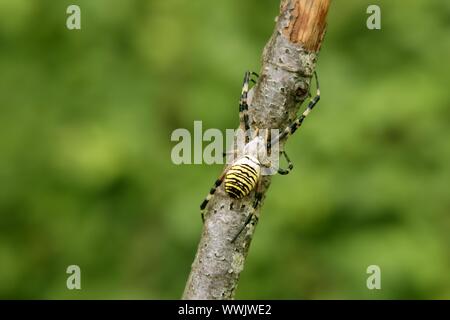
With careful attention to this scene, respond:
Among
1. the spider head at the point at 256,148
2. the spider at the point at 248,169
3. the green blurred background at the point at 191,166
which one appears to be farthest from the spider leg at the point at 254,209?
the green blurred background at the point at 191,166

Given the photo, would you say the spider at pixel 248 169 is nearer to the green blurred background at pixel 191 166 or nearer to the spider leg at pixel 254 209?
the spider leg at pixel 254 209

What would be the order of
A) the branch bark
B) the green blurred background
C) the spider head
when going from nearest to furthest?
1. the branch bark
2. the spider head
3. the green blurred background

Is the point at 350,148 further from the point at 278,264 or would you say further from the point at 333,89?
the point at 278,264

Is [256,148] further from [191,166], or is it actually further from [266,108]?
[191,166]

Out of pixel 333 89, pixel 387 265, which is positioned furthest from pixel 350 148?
pixel 387 265

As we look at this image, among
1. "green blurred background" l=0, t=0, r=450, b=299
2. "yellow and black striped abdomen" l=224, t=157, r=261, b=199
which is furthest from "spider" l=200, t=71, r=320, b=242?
"green blurred background" l=0, t=0, r=450, b=299

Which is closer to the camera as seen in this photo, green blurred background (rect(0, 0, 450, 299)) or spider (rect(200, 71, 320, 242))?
spider (rect(200, 71, 320, 242))

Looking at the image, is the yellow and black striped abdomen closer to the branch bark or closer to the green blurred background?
the branch bark

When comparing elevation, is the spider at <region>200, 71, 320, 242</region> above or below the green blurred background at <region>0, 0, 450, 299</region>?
below
